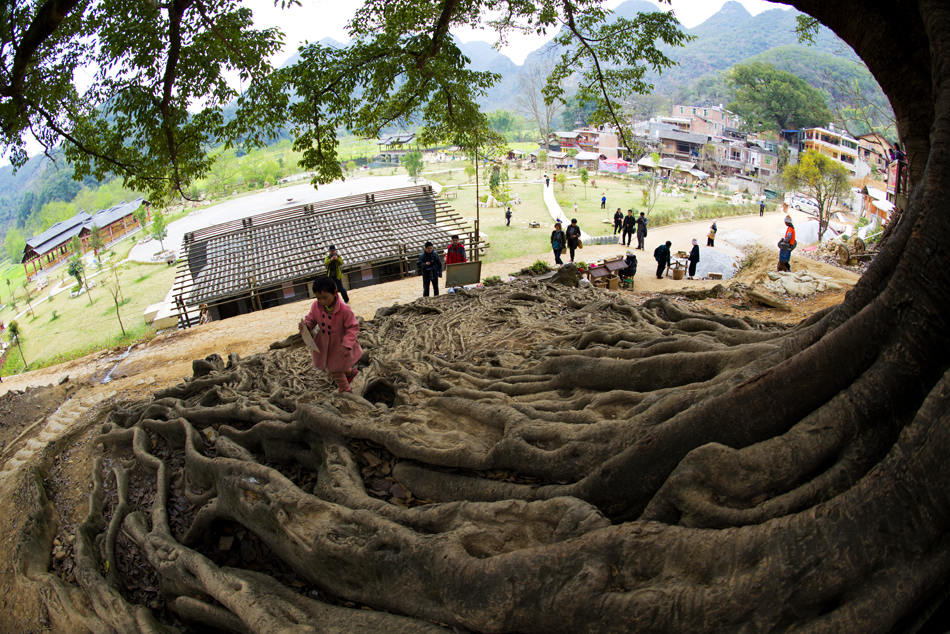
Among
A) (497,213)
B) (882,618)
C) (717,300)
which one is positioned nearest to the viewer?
(882,618)

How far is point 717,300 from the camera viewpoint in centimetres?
1137

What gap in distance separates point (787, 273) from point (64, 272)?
4783 centimetres

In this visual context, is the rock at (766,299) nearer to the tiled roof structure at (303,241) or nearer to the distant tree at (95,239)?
the tiled roof structure at (303,241)

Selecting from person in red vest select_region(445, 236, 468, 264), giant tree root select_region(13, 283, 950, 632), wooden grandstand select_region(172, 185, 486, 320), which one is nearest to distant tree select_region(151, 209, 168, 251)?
wooden grandstand select_region(172, 185, 486, 320)

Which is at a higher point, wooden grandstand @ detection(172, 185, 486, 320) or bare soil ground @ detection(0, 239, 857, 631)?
wooden grandstand @ detection(172, 185, 486, 320)

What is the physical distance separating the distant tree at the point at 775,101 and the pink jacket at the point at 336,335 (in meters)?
72.1

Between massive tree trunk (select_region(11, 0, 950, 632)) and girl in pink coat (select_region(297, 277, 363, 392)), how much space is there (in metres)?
0.51

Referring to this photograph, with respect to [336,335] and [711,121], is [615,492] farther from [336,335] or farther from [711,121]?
[711,121]

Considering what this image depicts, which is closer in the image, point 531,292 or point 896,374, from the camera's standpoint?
point 896,374

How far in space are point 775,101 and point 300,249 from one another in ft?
214

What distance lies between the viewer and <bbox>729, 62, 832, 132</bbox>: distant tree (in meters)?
65.3

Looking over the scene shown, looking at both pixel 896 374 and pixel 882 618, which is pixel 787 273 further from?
pixel 882 618

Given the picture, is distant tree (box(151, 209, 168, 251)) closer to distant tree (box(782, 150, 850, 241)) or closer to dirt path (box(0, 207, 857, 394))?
dirt path (box(0, 207, 857, 394))

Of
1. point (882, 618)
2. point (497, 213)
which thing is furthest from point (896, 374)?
point (497, 213)
